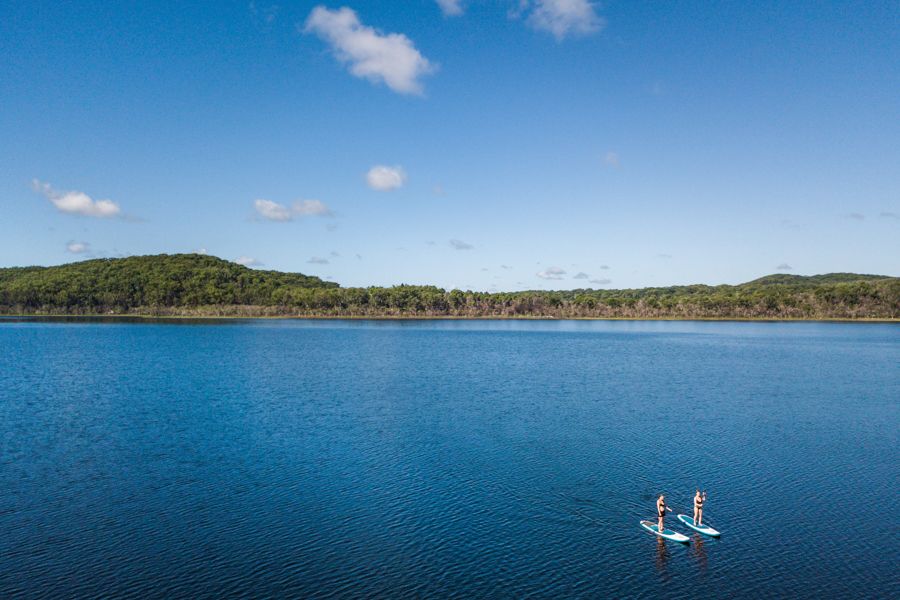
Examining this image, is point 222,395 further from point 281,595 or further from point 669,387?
point 669,387

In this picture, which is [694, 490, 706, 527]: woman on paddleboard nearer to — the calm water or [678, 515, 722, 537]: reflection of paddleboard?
[678, 515, 722, 537]: reflection of paddleboard

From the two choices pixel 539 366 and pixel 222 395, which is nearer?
pixel 222 395

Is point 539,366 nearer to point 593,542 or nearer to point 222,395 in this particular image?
point 222,395

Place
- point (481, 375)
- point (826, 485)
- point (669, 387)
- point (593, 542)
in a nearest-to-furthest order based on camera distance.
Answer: point (593, 542)
point (826, 485)
point (669, 387)
point (481, 375)

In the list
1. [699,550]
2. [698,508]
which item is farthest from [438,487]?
[699,550]

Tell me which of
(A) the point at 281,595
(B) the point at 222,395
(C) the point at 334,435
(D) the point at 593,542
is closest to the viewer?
(A) the point at 281,595

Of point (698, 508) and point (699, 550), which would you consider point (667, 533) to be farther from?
point (698, 508)

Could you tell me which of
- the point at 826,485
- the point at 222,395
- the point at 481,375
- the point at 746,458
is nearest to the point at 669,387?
the point at 481,375
